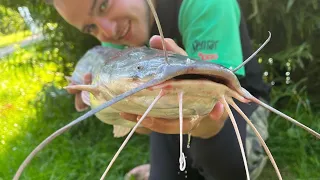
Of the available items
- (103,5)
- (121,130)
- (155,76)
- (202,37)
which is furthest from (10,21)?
(155,76)

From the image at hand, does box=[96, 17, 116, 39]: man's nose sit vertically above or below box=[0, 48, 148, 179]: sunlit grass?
above

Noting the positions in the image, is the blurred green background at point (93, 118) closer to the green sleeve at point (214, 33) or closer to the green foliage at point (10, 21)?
the green foliage at point (10, 21)

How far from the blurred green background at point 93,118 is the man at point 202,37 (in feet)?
0.91

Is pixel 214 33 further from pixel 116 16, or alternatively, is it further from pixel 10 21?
pixel 10 21

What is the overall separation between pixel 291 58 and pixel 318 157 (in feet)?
1.51

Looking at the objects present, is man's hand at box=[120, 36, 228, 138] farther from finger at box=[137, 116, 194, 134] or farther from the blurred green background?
the blurred green background

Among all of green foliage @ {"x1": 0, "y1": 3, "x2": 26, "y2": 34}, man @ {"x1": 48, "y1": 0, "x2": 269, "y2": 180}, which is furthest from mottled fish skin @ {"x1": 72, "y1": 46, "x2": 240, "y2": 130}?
green foliage @ {"x1": 0, "y1": 3, "x2": 26, "y2": 34}

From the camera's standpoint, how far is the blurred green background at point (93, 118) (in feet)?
5.98

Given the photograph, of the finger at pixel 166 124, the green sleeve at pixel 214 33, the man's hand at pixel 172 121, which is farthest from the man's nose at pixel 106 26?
the finger at pixel 166 124

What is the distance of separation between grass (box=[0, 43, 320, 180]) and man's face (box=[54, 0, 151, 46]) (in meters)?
0.54

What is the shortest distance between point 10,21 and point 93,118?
671mm

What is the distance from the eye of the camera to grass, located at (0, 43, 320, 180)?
1.76 metres

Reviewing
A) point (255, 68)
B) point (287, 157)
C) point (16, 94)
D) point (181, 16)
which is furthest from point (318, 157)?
point (16, 94)

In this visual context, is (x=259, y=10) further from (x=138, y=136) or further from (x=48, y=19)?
(x=48, y=19)
